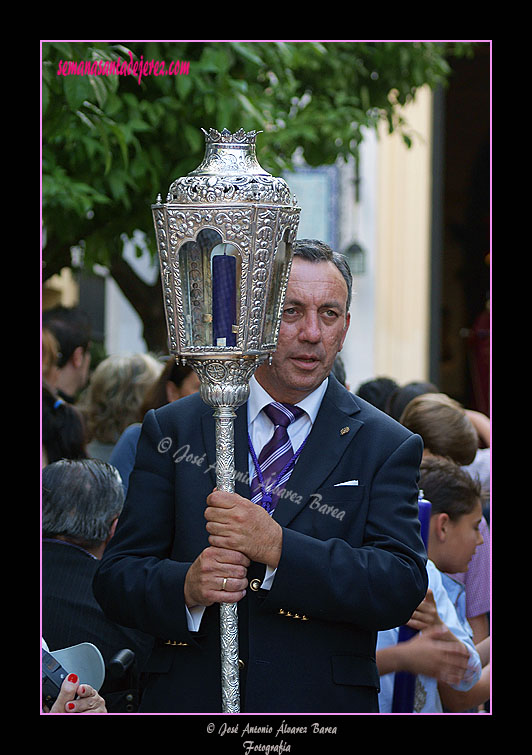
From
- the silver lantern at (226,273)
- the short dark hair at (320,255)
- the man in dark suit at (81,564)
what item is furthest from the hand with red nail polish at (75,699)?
the short dark hair at (320,255)

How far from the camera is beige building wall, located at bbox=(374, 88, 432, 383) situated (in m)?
13.2

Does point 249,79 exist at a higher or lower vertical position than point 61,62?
higher

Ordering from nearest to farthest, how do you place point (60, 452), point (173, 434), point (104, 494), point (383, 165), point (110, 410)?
point (173, 434) → point (104, 494) → point (60, 452) → point (110, 410) → point (383, 165)

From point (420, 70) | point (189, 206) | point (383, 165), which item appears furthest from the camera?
point (383, 165)

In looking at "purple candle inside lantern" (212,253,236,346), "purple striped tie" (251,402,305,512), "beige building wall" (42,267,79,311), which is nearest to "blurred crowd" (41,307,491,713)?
"purple striped tie" (251,402,305,512)

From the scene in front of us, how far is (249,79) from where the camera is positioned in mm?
6234

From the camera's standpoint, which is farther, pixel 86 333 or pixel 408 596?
pixel 86 333

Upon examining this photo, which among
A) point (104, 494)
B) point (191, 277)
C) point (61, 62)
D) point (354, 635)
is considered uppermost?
point (61, 62)

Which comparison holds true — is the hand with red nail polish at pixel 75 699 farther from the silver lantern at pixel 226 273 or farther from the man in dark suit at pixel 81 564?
the silver lantern at pixel 226 273

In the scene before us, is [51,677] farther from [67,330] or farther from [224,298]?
[67,330]

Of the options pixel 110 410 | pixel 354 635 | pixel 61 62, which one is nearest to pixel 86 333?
pixel 110 410

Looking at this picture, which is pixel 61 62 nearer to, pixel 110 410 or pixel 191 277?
pixel 191 277
